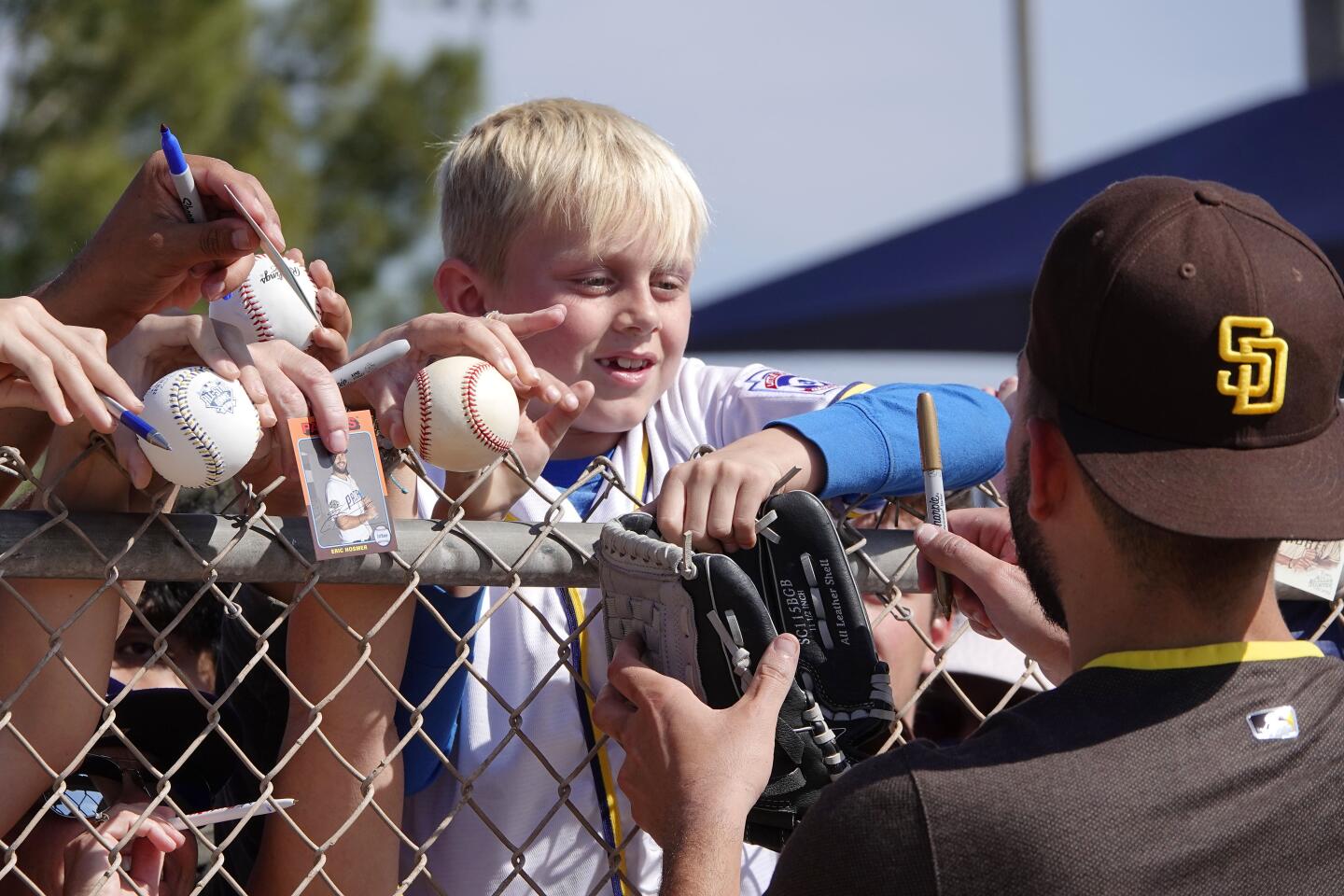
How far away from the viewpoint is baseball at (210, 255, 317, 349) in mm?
1938

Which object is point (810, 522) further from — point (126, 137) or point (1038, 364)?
point (126, 137)

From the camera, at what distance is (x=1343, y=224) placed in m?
6.28

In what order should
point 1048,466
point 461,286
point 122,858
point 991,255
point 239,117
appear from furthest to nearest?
point 239,117 → point 991,255 → point 461,286 → point 122,858 → point 1048,466

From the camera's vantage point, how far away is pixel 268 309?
6.37 ft

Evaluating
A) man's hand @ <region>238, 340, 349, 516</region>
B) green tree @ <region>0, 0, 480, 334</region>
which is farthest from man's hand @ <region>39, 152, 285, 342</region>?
green tree @ <region>0, 0, 480, 334</region>

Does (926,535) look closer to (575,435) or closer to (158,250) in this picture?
(575,435)

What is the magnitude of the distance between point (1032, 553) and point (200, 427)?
0.94 m

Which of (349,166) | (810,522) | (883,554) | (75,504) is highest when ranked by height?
(75,504)

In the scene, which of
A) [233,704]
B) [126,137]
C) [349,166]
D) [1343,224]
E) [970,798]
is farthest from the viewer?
[349,166]

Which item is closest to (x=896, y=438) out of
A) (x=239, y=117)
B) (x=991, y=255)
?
(x=991, y=255)

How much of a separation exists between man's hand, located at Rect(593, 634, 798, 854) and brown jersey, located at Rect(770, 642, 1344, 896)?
0.35ft

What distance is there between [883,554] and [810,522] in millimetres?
337

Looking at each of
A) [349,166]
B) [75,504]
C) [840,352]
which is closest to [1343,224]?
[840,352]

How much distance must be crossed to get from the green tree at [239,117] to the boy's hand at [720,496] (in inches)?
315
